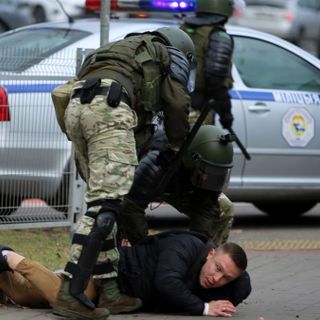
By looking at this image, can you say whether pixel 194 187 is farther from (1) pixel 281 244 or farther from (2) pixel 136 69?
(1) pixel 281 244

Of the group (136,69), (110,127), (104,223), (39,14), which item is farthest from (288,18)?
(104,223)

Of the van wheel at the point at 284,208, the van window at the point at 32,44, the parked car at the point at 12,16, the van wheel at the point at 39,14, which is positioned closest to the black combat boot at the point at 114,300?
the van window at the point at 32,44

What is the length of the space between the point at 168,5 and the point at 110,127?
447 cm

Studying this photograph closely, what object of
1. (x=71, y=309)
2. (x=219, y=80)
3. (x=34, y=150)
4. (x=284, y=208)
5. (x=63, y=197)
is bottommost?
(x=284, y=208)

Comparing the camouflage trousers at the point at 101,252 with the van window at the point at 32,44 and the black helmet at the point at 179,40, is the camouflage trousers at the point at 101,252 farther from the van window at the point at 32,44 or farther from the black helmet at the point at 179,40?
the van window at the point at 32,44

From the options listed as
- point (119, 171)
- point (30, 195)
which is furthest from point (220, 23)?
point (119, 171)

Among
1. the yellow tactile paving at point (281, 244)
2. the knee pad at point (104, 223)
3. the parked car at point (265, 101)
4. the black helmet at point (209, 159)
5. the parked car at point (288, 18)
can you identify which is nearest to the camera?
the knee pad at point (104, 223)

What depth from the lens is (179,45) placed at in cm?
670

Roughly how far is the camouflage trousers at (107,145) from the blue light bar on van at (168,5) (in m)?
4.12

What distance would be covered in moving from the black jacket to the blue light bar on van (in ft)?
13.1

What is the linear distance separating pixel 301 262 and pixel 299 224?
2575mm

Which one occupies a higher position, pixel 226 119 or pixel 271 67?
pixel 226 119

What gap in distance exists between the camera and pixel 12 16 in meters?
23.3

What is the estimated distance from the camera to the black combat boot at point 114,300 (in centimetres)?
618
